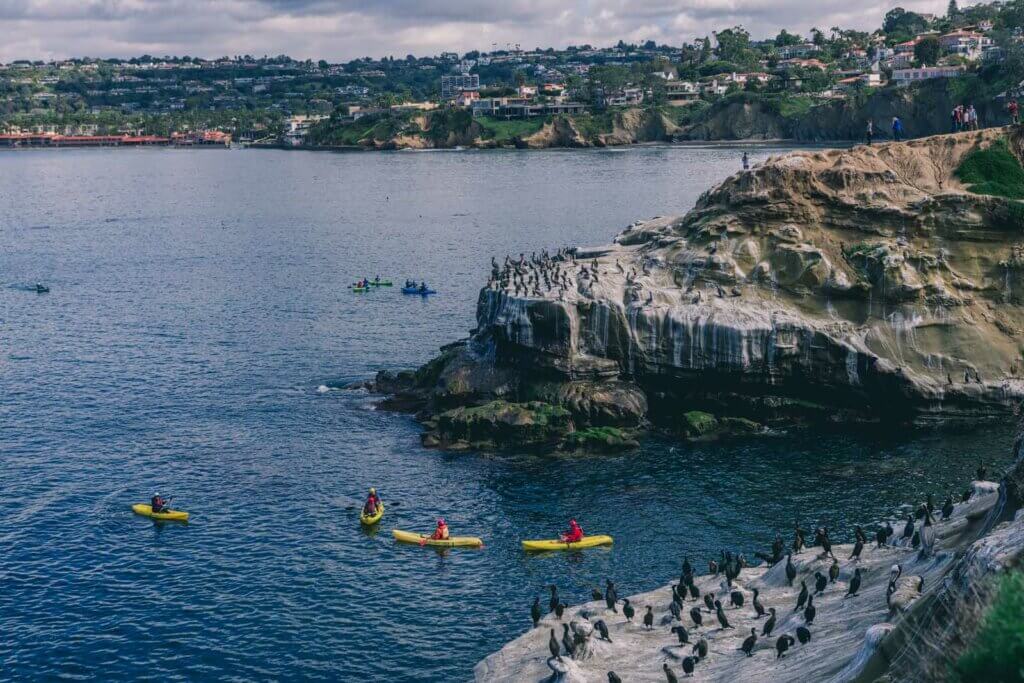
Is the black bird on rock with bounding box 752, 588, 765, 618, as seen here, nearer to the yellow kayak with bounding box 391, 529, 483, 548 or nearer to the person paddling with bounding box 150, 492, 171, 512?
the yellow kayak with bounding box 391, 529, 483, 548

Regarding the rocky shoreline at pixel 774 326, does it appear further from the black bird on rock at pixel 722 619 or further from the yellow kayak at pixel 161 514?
the black bird on rock at pixel 722 619

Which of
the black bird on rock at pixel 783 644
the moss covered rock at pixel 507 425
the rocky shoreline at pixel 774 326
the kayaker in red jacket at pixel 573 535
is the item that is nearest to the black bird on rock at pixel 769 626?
the black bird on rock at pixel 783 644

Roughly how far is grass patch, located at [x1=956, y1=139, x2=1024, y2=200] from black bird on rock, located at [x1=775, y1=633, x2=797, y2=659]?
51.5 meters

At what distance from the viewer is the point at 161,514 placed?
6544cm

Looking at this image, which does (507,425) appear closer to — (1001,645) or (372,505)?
(372,505)

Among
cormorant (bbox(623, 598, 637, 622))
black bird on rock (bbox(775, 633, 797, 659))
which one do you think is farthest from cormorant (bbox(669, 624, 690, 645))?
black bird on rock (bbox(775, 633, 797, 659))

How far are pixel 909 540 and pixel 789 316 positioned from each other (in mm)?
31005

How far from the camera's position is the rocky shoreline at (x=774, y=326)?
247 ft

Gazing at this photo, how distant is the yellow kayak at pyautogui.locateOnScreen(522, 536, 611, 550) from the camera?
60.2 m

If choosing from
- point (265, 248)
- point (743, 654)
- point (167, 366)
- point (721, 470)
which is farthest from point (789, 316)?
point (265, 248)

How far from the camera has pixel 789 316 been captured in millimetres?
76688

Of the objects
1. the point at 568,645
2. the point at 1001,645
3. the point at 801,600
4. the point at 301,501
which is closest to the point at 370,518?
the point at 301,501

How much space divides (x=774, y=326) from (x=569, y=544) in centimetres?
2458

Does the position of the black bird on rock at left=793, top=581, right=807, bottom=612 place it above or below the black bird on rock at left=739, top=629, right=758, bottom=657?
above
